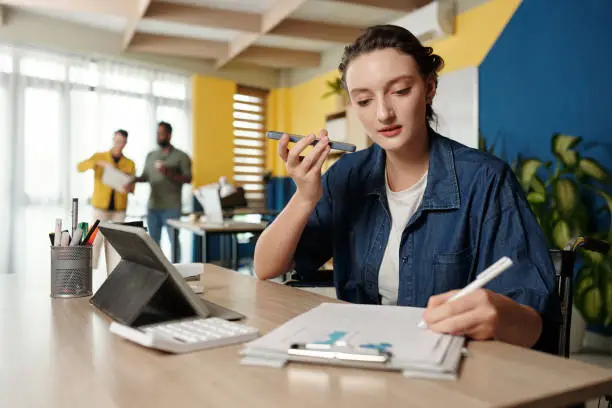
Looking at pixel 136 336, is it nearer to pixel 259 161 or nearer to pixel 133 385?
pixel 133 385

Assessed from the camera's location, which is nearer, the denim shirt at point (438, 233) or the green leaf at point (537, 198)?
the denim shirt at point (438, 233)

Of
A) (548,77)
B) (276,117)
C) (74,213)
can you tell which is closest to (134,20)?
(276,117)

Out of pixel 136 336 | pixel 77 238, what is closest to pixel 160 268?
pixel 136 336

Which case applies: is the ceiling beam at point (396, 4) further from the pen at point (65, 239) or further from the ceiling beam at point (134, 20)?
the pen at point (65, 239)

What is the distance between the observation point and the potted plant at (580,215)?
3283 millimetres

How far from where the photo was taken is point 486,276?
30.7 inches

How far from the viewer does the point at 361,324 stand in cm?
85

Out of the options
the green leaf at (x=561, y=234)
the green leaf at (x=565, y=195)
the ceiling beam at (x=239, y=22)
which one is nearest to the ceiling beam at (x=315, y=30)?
the ceiling beam at (x=239, y=22)

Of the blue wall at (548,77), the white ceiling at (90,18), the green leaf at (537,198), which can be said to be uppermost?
the white ceiling at (90,18)

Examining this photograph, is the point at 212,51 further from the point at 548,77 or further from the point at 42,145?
the point at 548,77

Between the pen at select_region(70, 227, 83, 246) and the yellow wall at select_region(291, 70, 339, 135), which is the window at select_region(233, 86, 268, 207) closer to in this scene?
the yellow wall at select_region(291, 70, 339, 135)

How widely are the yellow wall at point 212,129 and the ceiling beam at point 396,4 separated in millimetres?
3057

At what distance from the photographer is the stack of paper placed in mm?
669

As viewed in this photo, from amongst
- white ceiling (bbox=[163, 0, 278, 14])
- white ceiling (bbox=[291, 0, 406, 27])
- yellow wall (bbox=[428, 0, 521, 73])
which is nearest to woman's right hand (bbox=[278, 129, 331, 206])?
yellow wall (bbox=[428, 0, 521, 73])
